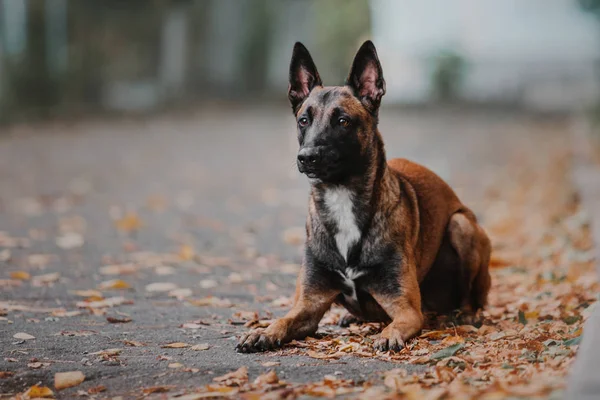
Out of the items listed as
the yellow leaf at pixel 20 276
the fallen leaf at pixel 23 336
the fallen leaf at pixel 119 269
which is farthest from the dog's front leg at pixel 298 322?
the yellow leaf at pixel 20 276

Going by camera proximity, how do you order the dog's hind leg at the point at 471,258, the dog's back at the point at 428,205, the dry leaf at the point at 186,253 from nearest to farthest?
1. the dog's back at the point at 428,205
2. the dog's hind leg at the point at 471,258
3. the dry leaf at the point at 186,253

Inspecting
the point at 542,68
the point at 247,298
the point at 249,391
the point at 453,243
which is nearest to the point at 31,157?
the point at 247,298

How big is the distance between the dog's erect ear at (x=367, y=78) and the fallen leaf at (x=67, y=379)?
7.47 feet

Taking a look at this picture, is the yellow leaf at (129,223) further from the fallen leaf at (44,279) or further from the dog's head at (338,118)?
the dog's head at (338,118)

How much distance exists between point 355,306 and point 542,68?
134 ft

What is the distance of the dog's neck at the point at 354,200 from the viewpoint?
16.9ft

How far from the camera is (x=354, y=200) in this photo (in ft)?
17.0

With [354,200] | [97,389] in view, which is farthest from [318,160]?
[97,389]

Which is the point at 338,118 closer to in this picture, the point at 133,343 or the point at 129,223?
the point at 133,343

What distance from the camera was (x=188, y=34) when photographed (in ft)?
111

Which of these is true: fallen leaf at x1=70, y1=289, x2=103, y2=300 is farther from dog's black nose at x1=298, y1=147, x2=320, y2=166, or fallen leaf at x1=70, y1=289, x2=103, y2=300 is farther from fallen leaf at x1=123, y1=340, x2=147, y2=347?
dog's black nose at x1=298, y1=147, x2=320, y2=166

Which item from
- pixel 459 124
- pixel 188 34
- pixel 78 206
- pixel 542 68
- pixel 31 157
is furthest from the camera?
pixel 542 68

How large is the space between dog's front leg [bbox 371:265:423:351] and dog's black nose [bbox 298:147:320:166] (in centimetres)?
86

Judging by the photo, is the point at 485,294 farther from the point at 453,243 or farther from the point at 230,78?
the point at 230,78
